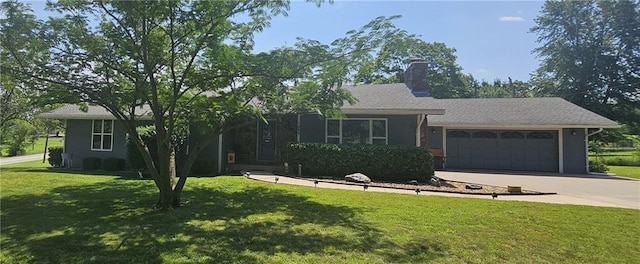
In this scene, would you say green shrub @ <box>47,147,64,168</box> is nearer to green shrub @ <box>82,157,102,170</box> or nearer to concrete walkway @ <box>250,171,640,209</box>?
green shrub @ <box>82,157,102,170</box>

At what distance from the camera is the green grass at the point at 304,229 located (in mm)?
4082

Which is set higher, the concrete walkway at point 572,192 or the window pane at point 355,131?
the window pane at point 355,131

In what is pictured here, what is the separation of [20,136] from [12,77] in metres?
26.0

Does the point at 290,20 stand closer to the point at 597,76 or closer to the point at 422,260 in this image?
the point at 422,260

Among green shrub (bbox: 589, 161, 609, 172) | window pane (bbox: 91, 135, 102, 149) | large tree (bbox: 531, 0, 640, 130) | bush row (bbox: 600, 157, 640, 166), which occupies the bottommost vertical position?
green shrub (bbox: 589, 161, 609, 172)

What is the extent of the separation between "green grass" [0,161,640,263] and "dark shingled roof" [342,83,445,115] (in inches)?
184

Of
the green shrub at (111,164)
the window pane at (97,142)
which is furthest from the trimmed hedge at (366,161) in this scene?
the window pane at (97,142)


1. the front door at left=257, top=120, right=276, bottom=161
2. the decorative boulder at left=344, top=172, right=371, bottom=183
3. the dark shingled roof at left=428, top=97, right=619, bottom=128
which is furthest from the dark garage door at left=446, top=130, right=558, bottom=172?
the front door at left=257, top=120, right=276, bottom=161

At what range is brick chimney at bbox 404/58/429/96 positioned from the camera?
17266mm

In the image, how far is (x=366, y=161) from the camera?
38.0 feet

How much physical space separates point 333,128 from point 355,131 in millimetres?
920

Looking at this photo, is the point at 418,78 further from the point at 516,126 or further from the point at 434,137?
the point at 516,126

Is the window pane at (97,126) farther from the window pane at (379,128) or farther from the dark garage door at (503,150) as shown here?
the dark garage door at (503,150)

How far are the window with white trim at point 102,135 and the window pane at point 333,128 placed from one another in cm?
953
